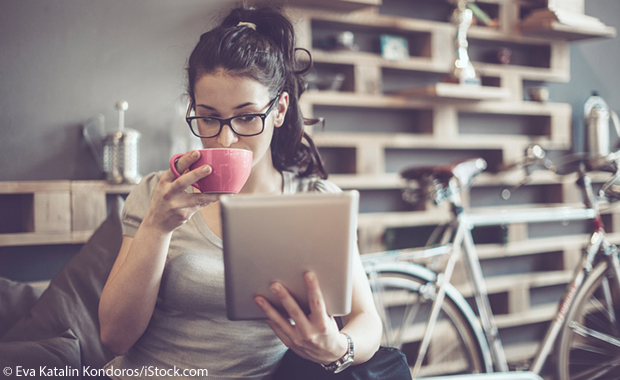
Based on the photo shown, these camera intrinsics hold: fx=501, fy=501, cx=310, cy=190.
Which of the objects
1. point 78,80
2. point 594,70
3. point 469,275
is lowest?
point 469,275

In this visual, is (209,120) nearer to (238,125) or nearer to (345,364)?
(238,125)

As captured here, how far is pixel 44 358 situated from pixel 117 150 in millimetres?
839

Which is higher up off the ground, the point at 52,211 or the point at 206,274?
the point at 52,211

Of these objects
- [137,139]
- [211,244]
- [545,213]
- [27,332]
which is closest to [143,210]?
[211,244]

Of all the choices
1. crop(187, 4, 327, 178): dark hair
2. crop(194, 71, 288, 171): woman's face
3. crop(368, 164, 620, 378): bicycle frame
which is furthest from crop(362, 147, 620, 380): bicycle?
crop(194, 71, 288, 171): woman's face

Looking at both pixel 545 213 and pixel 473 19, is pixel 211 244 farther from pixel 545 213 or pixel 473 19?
pixel 473 19

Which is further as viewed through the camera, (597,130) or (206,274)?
(597,130)

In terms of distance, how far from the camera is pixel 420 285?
1.96 m

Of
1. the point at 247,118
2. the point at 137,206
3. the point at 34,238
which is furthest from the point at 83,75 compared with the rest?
the point at 247,118

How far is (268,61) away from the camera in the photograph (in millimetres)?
1179

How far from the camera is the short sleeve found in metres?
1.10

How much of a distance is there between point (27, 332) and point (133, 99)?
102 centimetres

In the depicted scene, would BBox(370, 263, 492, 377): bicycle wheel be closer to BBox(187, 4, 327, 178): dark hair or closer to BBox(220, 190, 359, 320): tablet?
BBox(187, 4, 327, 178): dark hair

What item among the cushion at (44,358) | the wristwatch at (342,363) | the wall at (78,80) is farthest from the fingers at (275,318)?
the wall at (78,80)
